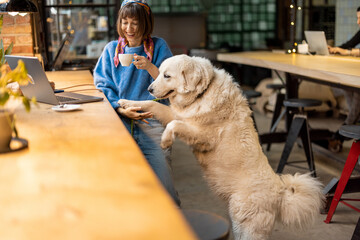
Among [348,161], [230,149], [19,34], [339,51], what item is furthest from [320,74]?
[19,34]

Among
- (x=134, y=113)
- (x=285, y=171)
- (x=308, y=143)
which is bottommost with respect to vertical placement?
(x=285, y=171)

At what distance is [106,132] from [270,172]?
1.04 meters

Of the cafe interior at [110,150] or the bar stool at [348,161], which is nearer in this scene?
the cafe interior at [110,150]

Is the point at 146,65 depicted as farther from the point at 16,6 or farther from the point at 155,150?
the point at 16,6

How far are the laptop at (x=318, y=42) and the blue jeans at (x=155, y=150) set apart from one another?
8.94ft

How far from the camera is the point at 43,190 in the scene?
981 mm

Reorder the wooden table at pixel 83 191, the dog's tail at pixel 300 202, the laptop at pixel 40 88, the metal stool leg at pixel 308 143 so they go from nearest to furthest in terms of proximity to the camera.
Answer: the wooden table at pixel 83 191, the laptop at pixel 40 88, the dog's tail at pixel 300 202, the metal stool leg at pixel 308 143

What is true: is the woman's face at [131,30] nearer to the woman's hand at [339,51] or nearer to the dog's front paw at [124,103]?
the dog's front paw at [124,103]

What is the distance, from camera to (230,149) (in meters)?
2.22

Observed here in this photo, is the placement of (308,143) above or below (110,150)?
below

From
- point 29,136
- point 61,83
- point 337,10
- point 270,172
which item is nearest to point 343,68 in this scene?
point 270,172

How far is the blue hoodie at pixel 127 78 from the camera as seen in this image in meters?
2.45

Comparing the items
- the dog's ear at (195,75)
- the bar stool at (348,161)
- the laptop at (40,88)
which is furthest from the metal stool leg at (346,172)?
the laptop at (40,88)

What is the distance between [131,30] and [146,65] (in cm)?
25
